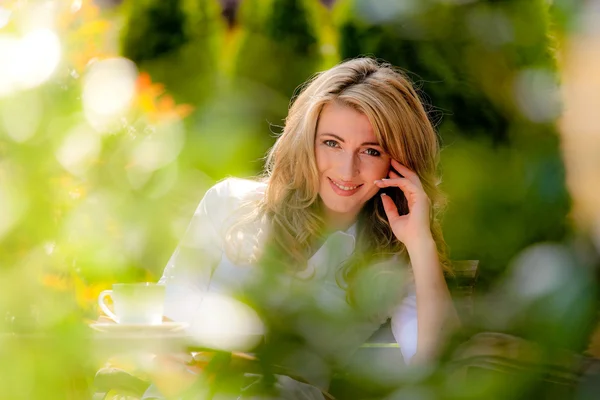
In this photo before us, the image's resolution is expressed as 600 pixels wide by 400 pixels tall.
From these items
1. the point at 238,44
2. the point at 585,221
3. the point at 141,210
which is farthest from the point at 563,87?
the point at 238,44

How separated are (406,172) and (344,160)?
122mm

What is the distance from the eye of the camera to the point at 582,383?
194 mm

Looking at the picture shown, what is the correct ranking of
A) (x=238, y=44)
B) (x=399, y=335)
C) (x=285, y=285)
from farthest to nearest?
(x=238, y=44) < (x=399, y=335) < (x=285, y=285)

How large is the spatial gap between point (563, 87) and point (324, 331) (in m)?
0.13

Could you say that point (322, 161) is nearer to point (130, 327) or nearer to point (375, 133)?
point (375, 133)

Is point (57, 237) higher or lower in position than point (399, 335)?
higher

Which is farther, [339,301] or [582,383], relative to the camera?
[339,301]

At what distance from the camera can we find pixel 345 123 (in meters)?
1.35

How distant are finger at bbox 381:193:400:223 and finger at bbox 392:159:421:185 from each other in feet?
0.17

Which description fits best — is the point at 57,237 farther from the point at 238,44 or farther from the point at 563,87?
the point at 238,44

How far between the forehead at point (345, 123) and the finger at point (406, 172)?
0.07 metres

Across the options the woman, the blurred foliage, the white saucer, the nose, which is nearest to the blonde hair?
the woman

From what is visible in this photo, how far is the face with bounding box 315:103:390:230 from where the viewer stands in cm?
118

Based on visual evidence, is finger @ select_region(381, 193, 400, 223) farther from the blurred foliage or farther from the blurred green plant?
the blurred foliage
